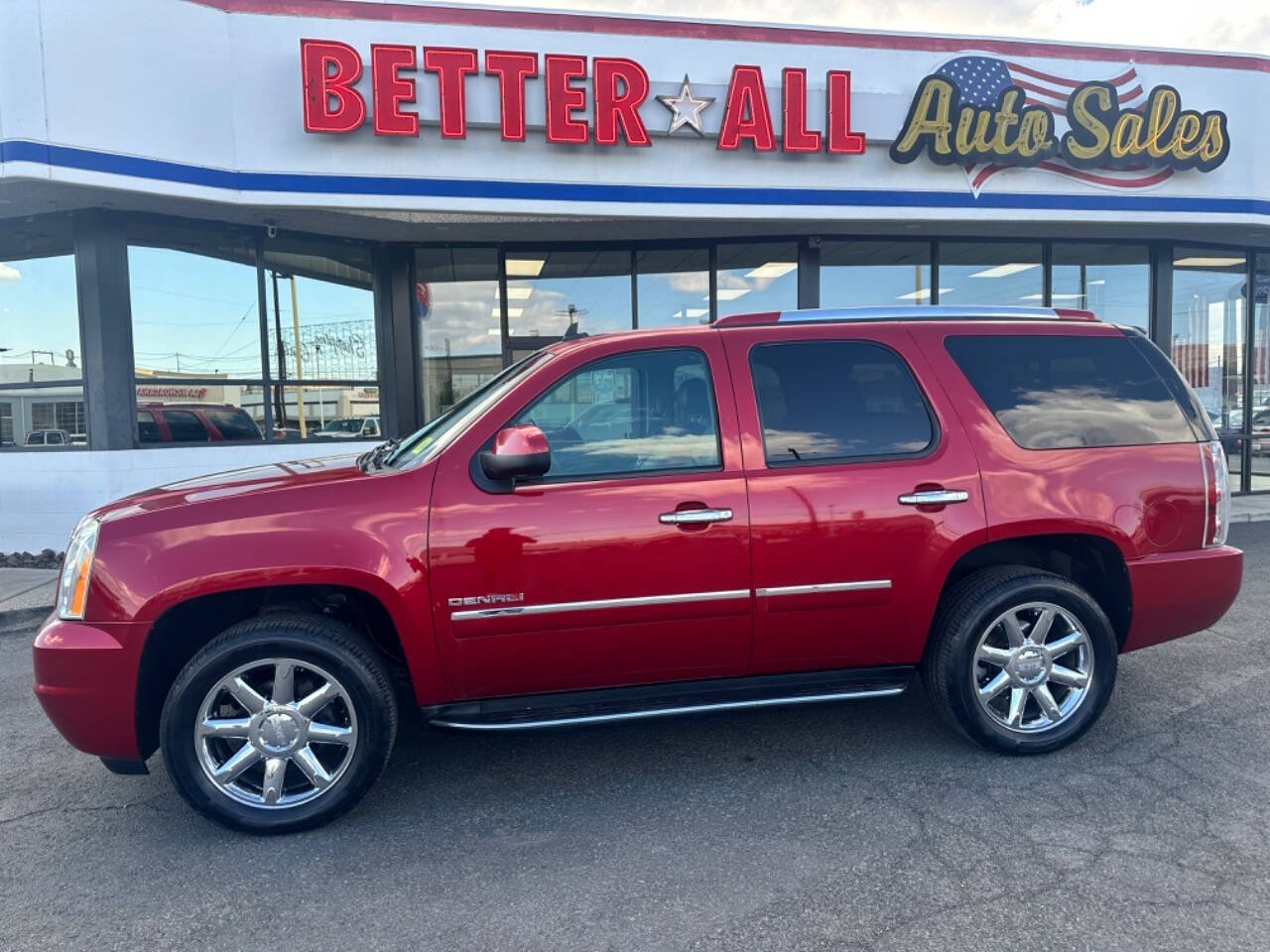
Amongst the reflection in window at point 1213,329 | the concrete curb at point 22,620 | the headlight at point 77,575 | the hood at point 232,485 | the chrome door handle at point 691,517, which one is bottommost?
the concrete curb at point 22,620

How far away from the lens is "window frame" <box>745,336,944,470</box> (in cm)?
354

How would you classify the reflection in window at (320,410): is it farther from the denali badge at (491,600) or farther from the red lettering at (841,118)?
the denali badge at (491,600)

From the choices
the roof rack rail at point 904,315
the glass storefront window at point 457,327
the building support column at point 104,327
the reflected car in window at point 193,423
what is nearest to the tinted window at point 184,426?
the reflected car in window at point 193,423

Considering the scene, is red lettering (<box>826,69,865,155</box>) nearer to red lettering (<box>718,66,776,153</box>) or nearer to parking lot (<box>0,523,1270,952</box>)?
red lettering (<box>718,66,776,153</box>)

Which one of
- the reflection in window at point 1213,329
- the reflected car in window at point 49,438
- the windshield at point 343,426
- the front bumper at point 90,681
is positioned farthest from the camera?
the reflection in window at point 1213,329

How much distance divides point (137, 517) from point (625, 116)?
22.7 ft

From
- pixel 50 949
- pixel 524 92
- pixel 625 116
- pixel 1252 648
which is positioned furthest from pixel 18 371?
pixel 1252 648

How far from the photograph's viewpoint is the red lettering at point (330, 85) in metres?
8.01

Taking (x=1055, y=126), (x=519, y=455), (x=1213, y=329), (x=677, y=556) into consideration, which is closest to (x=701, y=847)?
(x=677, y=556)

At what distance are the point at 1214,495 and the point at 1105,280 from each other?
8.89 metres

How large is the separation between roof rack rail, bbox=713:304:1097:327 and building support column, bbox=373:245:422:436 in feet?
24.0

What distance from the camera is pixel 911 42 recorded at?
9367 mm

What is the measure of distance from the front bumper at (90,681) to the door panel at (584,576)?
1.14 meters

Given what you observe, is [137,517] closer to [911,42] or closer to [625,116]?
[625,116]
